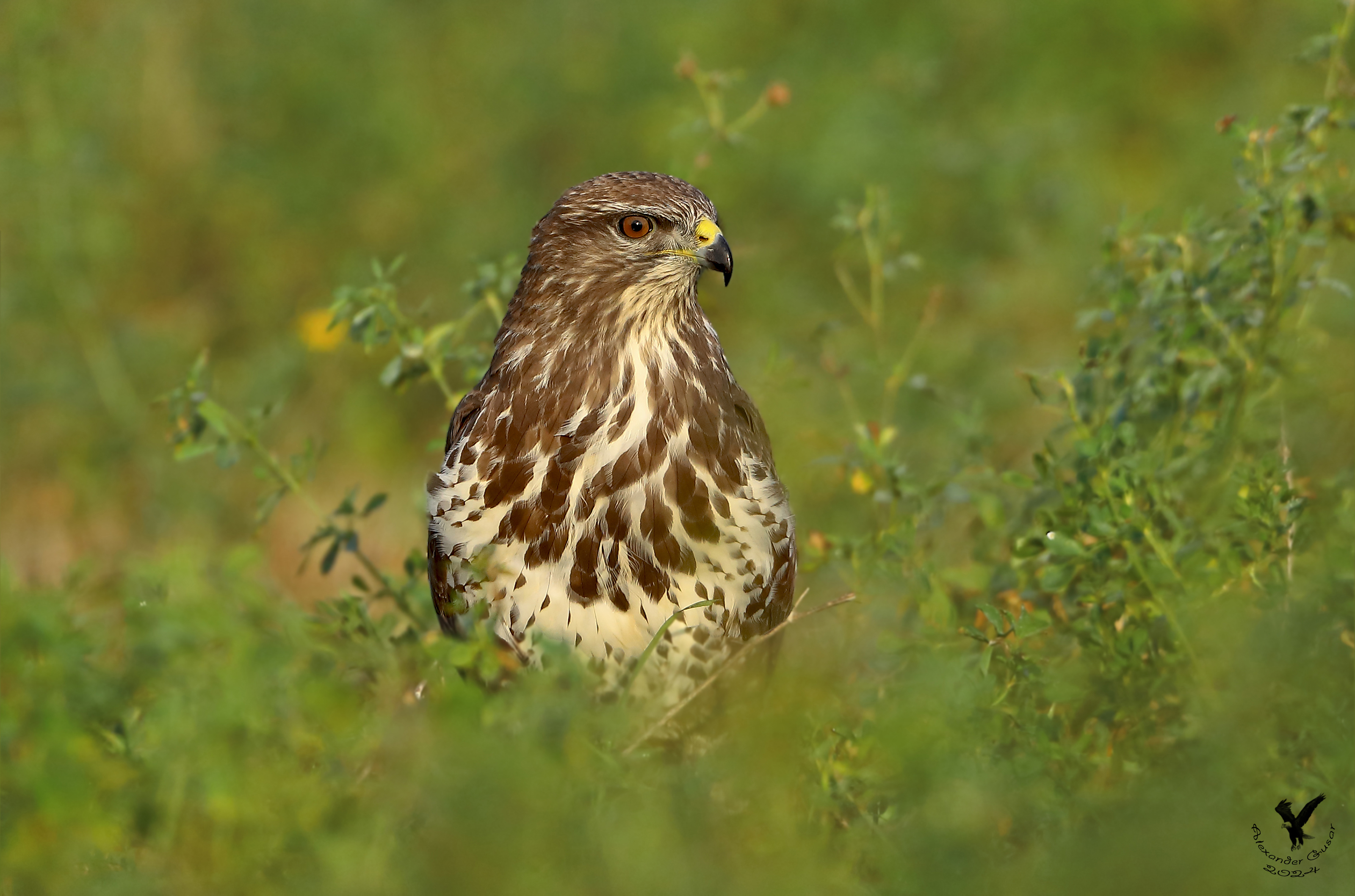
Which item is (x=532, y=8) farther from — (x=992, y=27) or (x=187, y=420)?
(x=187, y=420)

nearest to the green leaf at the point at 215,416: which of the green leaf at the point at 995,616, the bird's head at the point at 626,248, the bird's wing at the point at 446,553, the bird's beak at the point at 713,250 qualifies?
the bird's wing at the point at 446,553

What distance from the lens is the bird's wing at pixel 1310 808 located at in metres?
3.05

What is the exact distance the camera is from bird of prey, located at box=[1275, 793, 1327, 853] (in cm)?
298

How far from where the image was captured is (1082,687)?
138 inches

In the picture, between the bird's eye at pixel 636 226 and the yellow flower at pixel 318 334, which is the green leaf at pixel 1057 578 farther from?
the yellow flower at pixel 318 334

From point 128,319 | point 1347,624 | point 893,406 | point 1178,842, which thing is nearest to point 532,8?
point 128,319

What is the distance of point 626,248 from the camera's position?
392 centimetres

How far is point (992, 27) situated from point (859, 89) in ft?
3.54

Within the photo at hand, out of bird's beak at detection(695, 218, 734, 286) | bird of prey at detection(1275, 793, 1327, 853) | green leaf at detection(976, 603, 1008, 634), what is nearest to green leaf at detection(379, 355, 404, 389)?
bird's beak at detection(695, 218, 734, 286)

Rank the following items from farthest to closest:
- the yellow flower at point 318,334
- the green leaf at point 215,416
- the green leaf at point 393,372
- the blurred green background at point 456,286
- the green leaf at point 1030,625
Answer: the yellow flower at point 318,334 → the green leaf at point 393,372 → the green leaf at point 215,416 → the green leaf at point 1030,625 → the blurred green background at point 456,286

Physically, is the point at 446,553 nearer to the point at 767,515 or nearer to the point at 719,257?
the point at 767,515

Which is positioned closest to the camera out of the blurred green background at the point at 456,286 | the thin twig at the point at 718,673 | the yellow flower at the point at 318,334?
the blurred green background at the point at 456,286

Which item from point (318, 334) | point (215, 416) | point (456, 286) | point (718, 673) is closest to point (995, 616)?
point (718, 673)

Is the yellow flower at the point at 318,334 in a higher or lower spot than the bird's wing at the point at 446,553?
higher
